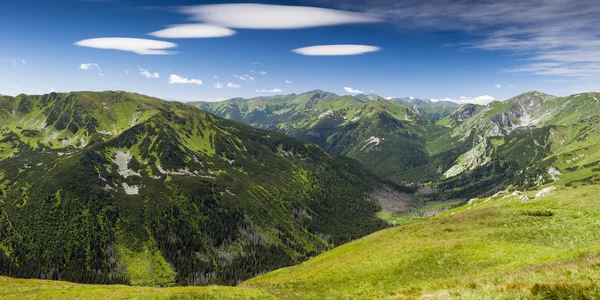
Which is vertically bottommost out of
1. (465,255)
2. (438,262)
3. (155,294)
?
(438,262)

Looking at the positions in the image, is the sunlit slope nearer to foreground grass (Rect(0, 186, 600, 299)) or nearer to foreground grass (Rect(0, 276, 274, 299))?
foreground grass (Rect(0, 186, 600, 299))

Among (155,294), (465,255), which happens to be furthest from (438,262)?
(155,294)

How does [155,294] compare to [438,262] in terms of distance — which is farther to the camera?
[438,262]

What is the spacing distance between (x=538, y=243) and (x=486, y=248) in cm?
737

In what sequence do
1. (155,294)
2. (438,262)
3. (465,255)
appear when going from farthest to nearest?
1. (438,262)
2. (465,255)
3. (155,294)

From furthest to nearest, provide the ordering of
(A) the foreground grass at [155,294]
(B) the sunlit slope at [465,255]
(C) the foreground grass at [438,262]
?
(A) the foreground grass at [155,294] < (C) the foreground grass at [438,262] < (B) the sunlit slope at [465,255]

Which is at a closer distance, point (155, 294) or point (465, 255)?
point (155, 294)

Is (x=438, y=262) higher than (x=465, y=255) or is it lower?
lower

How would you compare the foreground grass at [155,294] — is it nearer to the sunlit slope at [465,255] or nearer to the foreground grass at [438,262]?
the foreground grass at [438,262]

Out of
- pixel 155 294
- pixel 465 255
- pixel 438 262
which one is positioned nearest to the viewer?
pixel 155 294

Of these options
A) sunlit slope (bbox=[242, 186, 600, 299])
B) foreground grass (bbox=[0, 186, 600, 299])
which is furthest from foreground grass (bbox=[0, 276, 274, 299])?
sunlit slope (bbox=[242, 186, 600, 299])

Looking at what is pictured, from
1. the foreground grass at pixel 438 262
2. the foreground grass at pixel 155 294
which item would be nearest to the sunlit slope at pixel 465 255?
the foreground grass at pixel 438 262

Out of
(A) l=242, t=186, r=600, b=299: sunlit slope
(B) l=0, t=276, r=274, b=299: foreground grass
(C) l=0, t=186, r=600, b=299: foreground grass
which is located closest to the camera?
(A) l=242, t=186, r=600, b=299: sunlit slope

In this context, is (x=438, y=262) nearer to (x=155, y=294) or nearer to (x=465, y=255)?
(x=465, y=255)
